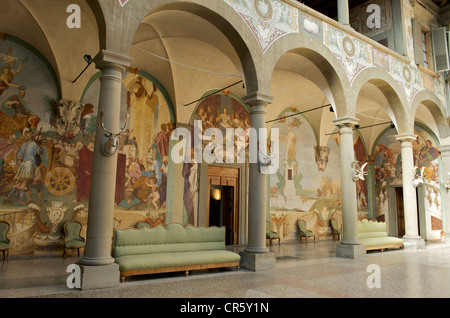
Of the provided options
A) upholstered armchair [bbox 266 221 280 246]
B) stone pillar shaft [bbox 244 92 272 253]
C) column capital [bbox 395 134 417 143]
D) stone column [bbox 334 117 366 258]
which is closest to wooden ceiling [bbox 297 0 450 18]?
column capital [bbox 395 134 417 143]

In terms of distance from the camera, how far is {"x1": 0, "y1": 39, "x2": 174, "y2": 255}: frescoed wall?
328 inches

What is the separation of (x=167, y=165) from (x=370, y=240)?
21.5 ft

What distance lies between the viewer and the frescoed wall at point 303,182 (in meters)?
13.6

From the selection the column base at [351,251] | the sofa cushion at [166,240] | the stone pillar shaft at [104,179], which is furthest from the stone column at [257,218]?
the stone pillar shaft at [104,179]

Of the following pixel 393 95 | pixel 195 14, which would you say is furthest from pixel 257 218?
pixel 393 95

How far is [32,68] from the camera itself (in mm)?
8805

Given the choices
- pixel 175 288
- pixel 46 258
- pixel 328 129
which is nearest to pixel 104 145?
pixel 175 288

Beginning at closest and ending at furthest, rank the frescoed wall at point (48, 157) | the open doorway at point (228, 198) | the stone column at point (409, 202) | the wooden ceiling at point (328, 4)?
the frescoed wall at point (48, 157)
the stone column at point (409, 202)
the open doorway at point (228, 198)
the wooden ceiling at point (328, 4)

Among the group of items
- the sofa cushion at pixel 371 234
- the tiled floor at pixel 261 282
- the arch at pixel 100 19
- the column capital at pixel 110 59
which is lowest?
the tiled floor at pixel 261 282

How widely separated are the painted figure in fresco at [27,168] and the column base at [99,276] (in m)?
4.23

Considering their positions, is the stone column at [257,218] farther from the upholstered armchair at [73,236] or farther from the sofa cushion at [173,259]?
the upholstered armchair at [73,236]

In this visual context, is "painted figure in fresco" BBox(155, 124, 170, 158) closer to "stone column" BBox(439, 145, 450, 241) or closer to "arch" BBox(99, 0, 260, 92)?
"arch" BBox(99, 0, 260, 92)

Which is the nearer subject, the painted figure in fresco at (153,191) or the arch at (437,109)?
the painted figure in fresco at (153,191)
